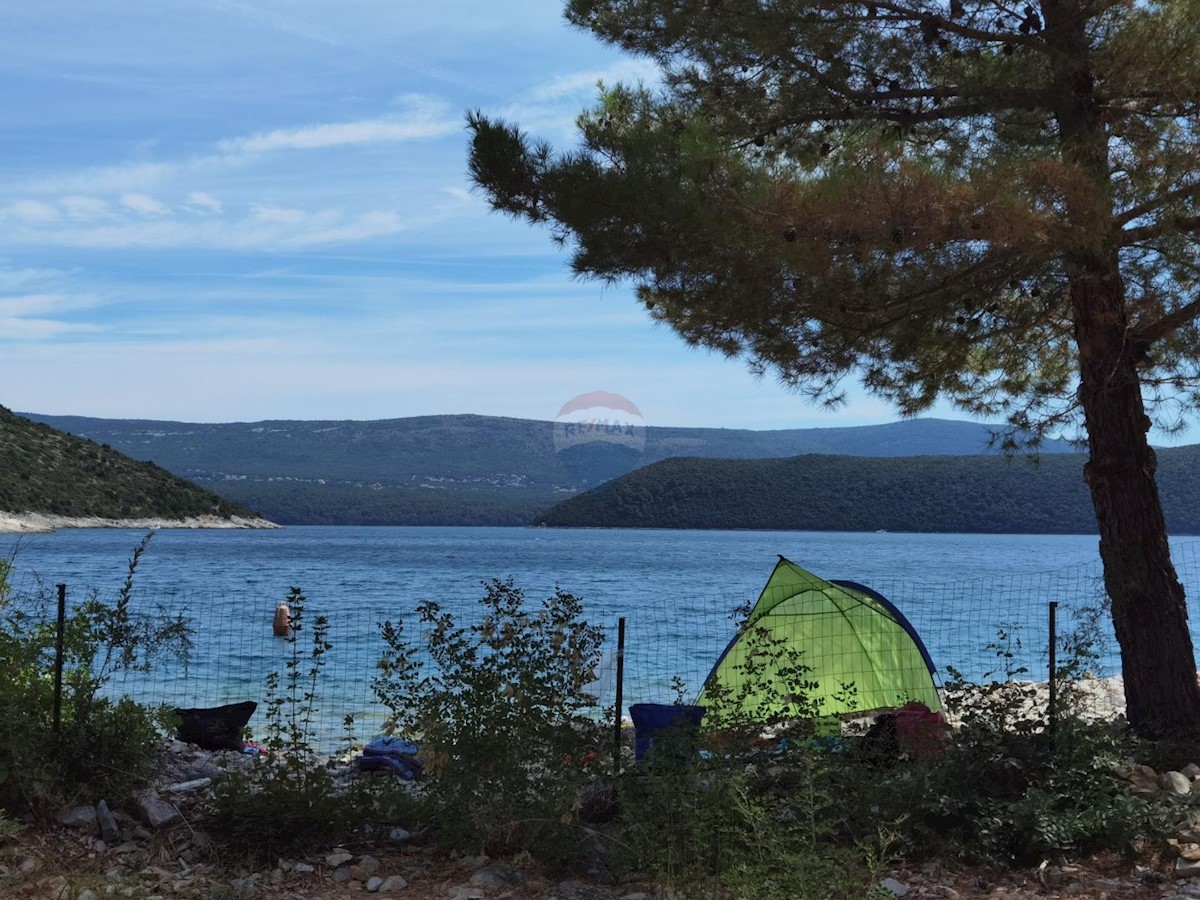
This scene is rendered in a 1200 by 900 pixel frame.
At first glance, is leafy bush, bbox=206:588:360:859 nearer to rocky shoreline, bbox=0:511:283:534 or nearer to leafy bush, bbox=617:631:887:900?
leafy bush, bbox=617:631:887:900

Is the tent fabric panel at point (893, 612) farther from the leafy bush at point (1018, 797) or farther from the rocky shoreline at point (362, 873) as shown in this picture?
the rocky shoreline at point (362, 873)

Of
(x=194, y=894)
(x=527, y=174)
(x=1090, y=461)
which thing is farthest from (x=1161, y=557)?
(x=194, y=894)

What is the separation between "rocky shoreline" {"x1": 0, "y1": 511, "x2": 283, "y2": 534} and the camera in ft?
271

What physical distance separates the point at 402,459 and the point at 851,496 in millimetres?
76606

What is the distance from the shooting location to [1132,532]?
7980 mm

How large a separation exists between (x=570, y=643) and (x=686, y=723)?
779mm

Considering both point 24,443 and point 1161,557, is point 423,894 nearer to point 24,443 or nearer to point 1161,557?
point 1161,557

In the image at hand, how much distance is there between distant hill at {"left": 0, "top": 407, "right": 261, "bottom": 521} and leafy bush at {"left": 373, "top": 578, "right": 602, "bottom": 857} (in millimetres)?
86550

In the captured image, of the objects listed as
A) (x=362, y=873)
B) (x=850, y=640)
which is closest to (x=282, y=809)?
(x=362, y=873)

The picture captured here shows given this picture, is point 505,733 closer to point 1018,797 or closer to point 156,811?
point 156,811

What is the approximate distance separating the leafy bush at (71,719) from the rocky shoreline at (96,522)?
227ft

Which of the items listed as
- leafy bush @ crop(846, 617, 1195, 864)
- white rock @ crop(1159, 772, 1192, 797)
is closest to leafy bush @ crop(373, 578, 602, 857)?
leafy bush @ crop(846, 617, 1195, 864)

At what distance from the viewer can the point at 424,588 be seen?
4472 centimetres

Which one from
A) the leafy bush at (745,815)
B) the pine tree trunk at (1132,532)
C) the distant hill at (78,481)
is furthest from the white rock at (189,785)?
the distant hill at (78,481)
